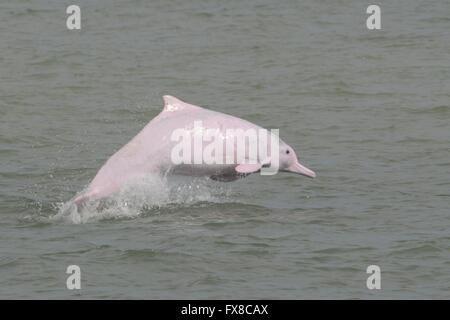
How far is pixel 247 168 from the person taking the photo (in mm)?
15453

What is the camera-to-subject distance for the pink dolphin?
1546 centimetres

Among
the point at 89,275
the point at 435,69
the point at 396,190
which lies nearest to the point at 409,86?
the point at 435,69

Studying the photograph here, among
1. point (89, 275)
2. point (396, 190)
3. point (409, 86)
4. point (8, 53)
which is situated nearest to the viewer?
point (89, 275)

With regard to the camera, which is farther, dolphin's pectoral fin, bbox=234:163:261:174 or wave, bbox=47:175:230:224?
wave, bbox=47:175:230:224

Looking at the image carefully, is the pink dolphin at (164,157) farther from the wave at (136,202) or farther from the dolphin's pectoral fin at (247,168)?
the wave at (136,202)

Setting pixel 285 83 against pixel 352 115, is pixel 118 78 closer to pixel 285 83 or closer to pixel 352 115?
pixel 285 83

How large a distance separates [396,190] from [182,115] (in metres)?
3.38

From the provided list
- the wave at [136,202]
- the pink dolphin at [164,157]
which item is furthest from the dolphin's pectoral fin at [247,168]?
the wave at [136,202]

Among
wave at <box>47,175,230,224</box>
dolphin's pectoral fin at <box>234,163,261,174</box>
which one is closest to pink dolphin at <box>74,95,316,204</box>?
dolphin's pectoral fin at <box>234,163,261,174</box>

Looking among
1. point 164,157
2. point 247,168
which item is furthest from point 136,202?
point 247,168

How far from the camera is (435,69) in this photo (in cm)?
2538

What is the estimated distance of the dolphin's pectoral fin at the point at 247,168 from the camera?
50.5 ft

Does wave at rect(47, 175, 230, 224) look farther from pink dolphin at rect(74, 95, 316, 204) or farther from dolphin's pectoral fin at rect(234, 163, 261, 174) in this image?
dolphin's pectoral fin at rect(234, 163, 261, 174)

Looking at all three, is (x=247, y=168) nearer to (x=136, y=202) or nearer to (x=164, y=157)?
(x=164, y=157)
